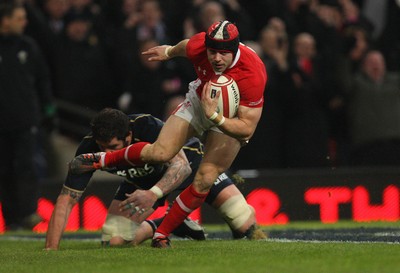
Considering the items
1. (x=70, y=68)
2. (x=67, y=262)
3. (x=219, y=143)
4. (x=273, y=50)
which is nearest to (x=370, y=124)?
(x=273, y=50)

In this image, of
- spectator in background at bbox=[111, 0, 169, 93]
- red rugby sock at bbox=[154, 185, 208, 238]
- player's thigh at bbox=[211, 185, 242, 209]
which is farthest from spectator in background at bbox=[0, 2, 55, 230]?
red rugby sock at bbox=[154, 185, 208, 238]

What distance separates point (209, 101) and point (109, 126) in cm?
92

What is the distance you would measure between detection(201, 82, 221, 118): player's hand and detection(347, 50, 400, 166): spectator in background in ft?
20.7

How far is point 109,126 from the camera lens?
9.64 m

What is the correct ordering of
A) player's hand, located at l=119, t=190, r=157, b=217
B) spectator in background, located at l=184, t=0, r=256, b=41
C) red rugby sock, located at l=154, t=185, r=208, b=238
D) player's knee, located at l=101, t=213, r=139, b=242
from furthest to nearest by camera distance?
spectator in background, located at l=184, t=0, r=256, b=41 < player's knee, located at l=101, t=213, r=139, b=242 < red rugby sock, located at l=154, t=185, r=208, b=238 < player's hand, located at l=119, t=190, r=157, b=217

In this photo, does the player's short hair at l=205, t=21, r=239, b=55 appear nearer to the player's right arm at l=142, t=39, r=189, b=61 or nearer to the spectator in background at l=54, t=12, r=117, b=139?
Result: the player's right arm at l=142, t=39, r=189, b=61

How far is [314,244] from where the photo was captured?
9.59 meters

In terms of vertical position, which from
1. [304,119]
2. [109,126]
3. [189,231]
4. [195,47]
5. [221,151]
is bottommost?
[304,119]

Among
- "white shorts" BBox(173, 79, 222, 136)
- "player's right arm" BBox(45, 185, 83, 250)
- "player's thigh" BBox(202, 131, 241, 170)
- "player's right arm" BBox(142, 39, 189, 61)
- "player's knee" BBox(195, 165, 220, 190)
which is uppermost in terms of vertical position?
"player's right arm" BBox(142, 39, 189, 61)

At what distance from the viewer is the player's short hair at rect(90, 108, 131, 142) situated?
9.63 metres

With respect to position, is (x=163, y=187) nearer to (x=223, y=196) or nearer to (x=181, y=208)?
(x=181, y=208)

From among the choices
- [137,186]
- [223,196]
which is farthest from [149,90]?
[223,196]

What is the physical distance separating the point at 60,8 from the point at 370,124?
4640mm

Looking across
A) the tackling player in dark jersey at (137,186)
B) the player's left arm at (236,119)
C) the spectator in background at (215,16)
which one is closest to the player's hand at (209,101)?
the player's left arm at (236,119)
